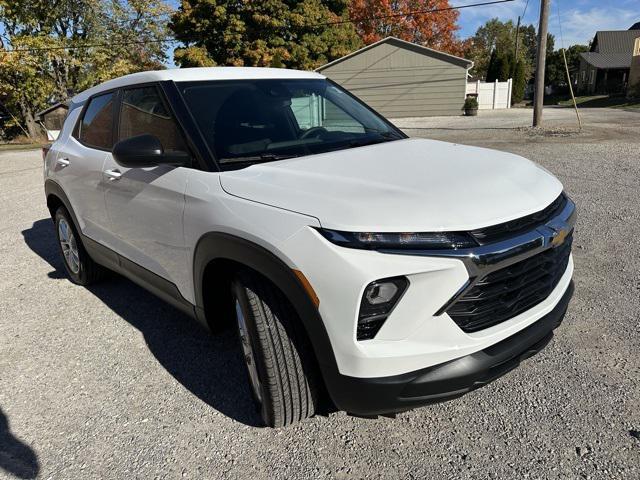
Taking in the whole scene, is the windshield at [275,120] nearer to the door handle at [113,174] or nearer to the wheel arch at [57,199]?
the door handle at [113,174]

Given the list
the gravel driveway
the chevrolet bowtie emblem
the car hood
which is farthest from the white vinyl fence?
the chevrolet bowtie emblem

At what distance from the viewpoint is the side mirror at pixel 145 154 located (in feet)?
8.29

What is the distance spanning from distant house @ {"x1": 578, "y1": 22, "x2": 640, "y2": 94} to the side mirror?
51.3m

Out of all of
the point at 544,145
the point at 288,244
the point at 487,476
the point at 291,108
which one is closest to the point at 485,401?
the point at 487,476

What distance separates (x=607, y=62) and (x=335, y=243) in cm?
5765

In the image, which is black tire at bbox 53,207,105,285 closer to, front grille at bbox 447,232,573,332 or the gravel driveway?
the gravel driveway

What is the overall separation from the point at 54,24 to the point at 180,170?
33.1m

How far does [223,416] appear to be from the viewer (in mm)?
2598

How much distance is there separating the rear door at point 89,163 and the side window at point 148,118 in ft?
0.81

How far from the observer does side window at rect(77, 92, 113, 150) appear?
3570mm

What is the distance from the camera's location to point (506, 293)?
1983 mm

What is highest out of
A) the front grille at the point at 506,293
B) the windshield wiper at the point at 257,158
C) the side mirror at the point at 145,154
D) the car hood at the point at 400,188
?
the side mirror at the point at 145,154

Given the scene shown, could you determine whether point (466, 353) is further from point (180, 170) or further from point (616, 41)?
point (616, 41)

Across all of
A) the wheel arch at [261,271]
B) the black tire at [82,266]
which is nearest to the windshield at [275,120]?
the wheel arch at [261,271]
